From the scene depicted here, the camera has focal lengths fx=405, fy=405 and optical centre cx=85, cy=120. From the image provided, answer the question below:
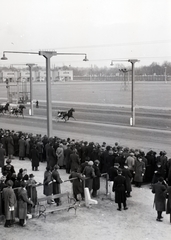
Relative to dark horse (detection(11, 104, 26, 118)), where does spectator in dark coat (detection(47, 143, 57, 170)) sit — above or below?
below

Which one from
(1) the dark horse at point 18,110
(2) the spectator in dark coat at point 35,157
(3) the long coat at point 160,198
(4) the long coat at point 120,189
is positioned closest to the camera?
(3) the long coat at point 160,198

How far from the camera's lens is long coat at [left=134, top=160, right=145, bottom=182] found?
14.1 metres

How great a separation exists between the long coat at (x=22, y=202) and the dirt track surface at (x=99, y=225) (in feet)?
1.08

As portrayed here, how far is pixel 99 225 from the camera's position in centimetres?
1058

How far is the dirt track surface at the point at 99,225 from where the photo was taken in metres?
9.91

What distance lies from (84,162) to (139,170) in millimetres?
2395

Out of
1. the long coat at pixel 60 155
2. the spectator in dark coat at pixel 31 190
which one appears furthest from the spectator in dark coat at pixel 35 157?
the spectator in dark coat at pixel 31 190

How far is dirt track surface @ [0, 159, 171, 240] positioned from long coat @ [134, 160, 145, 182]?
157 centimetres

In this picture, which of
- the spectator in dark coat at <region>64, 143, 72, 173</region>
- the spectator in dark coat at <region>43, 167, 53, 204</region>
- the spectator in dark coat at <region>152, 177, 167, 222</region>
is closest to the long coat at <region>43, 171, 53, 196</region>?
the spectator in dark coat at <region>43, 167, 53, 204</region>

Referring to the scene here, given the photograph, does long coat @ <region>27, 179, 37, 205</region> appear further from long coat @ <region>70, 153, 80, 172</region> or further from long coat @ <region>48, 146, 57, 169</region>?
long coat @ <region>48, 146, 57, 169</region>

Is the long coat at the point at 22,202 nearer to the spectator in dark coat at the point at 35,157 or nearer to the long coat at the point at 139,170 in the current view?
the long coat at the point at 139,170

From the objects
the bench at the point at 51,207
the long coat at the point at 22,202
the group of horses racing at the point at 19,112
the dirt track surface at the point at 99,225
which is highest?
the group of horses racing at the point at 19,112

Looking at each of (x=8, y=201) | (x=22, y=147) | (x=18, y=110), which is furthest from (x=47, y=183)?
(x=18, y=110)

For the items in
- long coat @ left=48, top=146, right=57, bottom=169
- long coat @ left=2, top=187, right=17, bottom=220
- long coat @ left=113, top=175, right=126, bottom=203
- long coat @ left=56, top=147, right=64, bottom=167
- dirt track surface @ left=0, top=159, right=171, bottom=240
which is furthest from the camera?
long coat @ left=48, top=146, right=57, bottom=169
